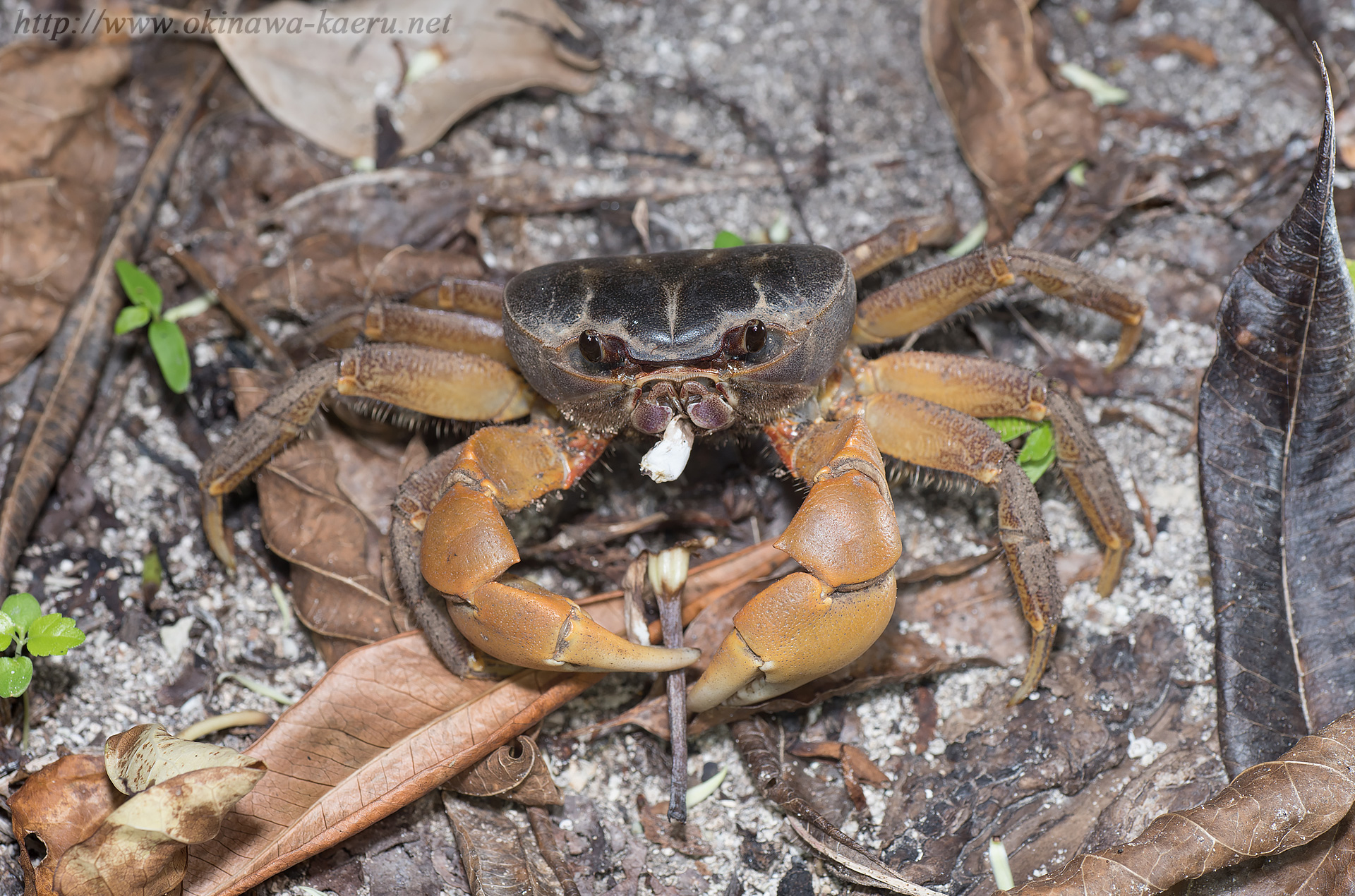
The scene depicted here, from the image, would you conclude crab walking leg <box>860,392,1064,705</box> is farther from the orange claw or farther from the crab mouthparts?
the orange claw

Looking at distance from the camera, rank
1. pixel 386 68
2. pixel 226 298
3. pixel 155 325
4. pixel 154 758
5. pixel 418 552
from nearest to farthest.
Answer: pixel 154 758 → pixel 418 552 → pixel 155 325 → pixel 226 298 → pixel 386 68

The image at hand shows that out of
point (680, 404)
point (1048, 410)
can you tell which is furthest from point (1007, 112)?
point (680, 404)

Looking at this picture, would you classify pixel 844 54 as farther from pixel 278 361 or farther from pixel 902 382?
pixel 278 361

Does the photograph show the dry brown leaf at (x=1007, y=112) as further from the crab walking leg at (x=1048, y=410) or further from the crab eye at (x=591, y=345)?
the crab eye at (x=591, y=345)

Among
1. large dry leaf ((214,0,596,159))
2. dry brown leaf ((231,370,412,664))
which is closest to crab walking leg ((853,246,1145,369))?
dry brown leaf ((231,370,412,664))

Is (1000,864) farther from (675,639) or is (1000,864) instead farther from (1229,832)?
(675,639)
